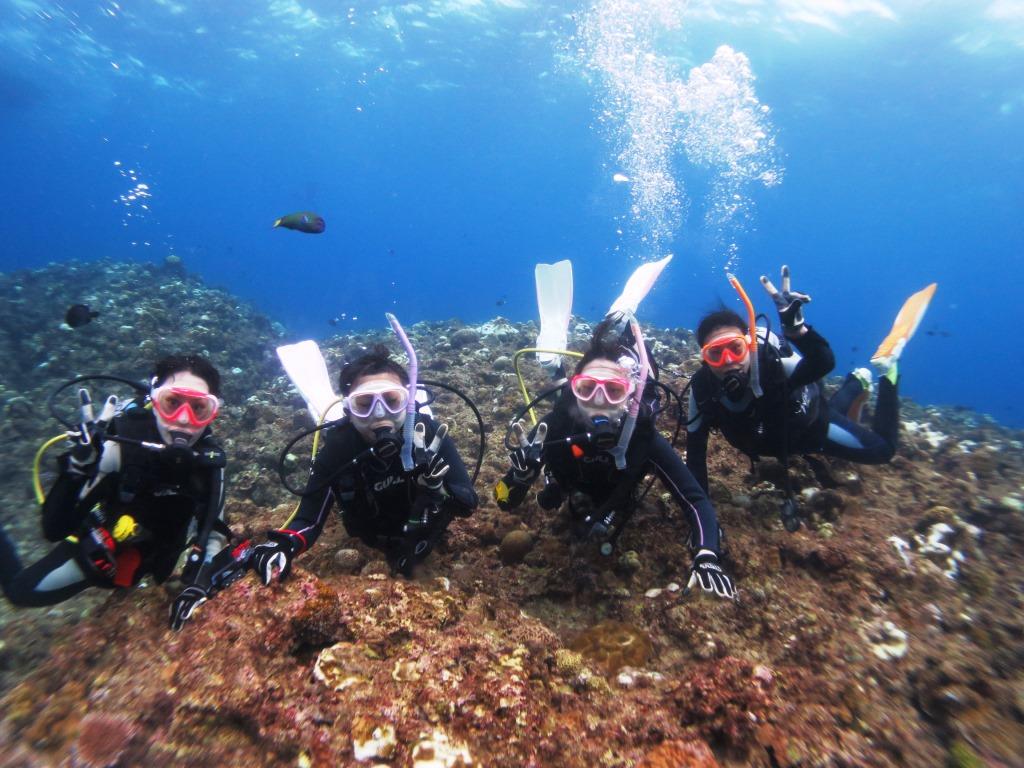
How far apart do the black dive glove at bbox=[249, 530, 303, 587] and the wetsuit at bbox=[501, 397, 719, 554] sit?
5.99ft

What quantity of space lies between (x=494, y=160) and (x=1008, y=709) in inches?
3706

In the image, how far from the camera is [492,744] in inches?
85.3

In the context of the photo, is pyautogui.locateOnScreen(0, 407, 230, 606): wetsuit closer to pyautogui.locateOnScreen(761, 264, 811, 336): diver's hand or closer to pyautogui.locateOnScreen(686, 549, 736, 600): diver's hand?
pyautogui.locateOnScreen(686, 549, 736, 600): diver's hand

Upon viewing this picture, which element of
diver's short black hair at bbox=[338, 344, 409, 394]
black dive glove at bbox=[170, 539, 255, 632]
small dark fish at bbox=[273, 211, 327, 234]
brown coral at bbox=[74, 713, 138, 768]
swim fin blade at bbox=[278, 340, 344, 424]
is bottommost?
black dive glove at bbox=[170, 539, 255, 632]

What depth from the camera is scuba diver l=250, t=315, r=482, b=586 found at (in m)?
3.91

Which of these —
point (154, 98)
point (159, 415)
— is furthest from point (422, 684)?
point (154, 98)

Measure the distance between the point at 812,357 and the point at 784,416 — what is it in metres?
0.69

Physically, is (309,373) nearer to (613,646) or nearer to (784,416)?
(613,646)

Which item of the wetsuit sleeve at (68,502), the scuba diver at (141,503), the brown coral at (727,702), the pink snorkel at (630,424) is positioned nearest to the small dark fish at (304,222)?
the scuba diver at (141,503)

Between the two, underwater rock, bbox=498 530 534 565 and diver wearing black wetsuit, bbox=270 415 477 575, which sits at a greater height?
diver wearing black wetsuit, bbox=270 415 477 575

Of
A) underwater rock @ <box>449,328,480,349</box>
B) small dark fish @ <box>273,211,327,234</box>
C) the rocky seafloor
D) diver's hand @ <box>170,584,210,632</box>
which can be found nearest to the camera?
the rocky seafloor

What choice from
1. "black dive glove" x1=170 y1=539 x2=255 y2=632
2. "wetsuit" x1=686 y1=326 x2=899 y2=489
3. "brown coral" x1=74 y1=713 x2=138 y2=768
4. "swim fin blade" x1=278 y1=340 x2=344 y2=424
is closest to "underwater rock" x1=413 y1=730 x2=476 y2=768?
"brown coral" x1=74 y1=713 x2=138 y2=768

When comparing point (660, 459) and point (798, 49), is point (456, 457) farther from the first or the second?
point (798, 49)

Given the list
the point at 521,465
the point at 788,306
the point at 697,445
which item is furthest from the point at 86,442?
the point at 788,306
